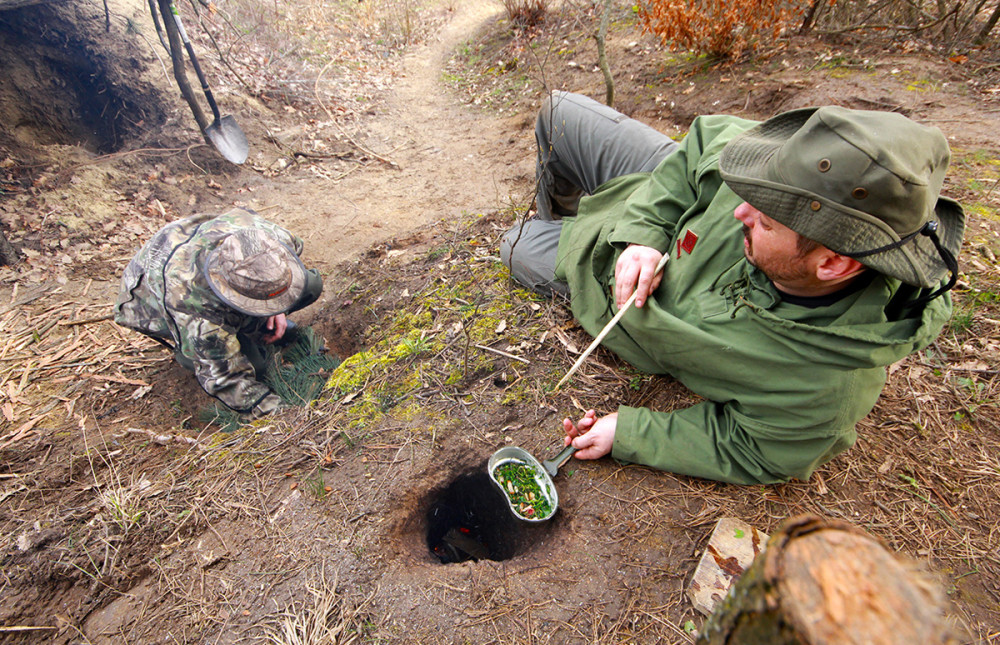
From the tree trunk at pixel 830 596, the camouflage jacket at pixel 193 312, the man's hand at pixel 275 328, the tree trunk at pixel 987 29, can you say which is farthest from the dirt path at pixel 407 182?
the tree trunk at pixel 987 29

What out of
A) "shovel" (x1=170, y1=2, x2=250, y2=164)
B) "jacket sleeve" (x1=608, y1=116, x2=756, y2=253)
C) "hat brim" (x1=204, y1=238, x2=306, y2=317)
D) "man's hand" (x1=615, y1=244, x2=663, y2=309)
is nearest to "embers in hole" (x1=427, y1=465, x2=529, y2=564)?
"man's hand" (x1=615, y1=244, x2=663, y2=309)

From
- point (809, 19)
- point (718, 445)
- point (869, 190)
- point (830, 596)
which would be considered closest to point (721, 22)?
point (809, 19)

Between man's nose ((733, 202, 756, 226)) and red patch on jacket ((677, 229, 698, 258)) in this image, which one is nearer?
man's nose ((733, 202, 756, 226))

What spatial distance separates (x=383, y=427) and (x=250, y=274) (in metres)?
1.37

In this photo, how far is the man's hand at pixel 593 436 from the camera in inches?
78.4

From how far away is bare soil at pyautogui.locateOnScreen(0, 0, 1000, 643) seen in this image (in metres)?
1.78

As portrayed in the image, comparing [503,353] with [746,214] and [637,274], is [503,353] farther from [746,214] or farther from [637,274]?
[746,214]

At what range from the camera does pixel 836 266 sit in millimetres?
1446

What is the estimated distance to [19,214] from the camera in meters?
4.63

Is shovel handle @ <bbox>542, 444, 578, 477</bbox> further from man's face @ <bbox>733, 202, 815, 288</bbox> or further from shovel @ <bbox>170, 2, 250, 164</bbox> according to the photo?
shovel @ <bbox>170, 2, 250, 164</bbox>

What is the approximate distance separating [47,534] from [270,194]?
4.66 m

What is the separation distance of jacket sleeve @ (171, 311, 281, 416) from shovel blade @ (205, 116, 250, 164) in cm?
375

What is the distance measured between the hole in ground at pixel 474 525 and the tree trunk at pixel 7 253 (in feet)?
16.5

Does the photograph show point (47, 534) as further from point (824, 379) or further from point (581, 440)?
point (824, 379)
